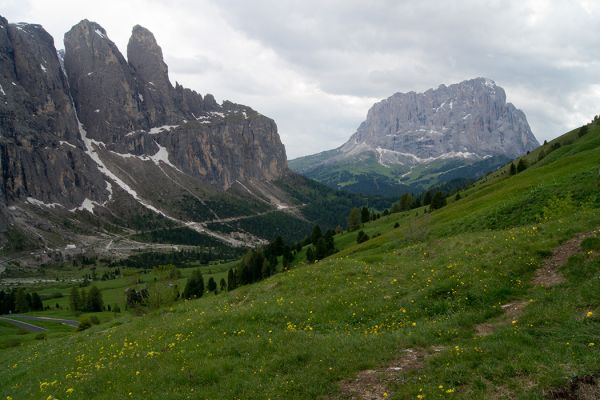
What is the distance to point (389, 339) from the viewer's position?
18.4 metres

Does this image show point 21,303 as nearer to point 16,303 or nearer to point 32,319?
point 16,303

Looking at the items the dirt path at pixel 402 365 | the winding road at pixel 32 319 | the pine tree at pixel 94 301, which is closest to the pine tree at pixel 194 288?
the winding road at pixel 32 319

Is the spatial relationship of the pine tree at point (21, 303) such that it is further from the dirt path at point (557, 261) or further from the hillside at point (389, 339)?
the dirt path at point (557, 261)

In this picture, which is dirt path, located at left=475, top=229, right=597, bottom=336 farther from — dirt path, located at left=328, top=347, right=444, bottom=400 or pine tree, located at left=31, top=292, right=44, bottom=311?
pine tree, located at left=31, top=292, right=44, bottom=311

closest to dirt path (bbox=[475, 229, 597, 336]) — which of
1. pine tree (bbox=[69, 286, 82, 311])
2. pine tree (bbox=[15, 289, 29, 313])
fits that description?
pine tree (bbox=[69, 286, 82, 311])

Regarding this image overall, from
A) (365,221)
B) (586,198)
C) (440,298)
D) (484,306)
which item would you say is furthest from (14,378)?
(365,221)

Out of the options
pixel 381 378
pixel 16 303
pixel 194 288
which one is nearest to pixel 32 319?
pixel 16 303

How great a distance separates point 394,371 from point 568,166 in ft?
266

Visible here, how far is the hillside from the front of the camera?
14.4 meters

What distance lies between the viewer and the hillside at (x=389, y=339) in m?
14.4

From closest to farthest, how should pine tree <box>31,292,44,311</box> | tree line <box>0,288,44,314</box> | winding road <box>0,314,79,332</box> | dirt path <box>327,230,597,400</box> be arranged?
dirt path <box>327,230,597,400</box> < winding road <box>0,314,79,332</box> < tree line <box>0,288,44,314</box> < pine tree <box>31,292,44,311</box>

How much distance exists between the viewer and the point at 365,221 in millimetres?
176375

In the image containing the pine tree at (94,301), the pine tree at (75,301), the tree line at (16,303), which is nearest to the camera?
the pine tree at (75,301)

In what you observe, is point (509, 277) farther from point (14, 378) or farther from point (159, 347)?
point (14, 378)
